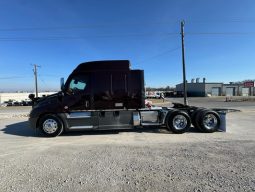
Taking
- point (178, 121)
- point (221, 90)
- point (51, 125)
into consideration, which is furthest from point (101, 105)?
point (221, 90)

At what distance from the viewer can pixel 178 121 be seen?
8.48 metres

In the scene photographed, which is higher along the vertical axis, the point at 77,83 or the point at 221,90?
the point at 221,90

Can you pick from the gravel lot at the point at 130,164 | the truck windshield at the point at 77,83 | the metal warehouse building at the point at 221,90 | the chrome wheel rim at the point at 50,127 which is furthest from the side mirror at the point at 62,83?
the metal warehouse building at the point at 221,90

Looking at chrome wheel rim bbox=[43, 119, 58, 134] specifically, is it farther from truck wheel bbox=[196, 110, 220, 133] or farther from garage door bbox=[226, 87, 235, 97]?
garage door bbox=[226, 87, 235, 97]

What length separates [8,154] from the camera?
5770 millimetres

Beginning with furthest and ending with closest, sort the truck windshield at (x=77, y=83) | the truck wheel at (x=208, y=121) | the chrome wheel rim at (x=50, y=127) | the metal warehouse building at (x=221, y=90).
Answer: the metal warehouse building at (x=221, y=90) → the truck wheel at (x=208, y=121) → the truck windshield at (x=77, y=83) → the chrome wheel rim at (x=50, y=127)

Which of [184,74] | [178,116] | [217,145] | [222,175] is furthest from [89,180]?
[184,74]

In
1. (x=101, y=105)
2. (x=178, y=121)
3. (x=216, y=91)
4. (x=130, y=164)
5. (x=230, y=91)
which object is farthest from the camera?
(x=230, y=91)

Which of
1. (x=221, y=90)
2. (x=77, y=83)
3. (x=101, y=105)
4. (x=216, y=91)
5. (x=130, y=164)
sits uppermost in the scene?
(x=221, y=90)

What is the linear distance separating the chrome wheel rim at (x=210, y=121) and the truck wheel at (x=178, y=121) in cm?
68

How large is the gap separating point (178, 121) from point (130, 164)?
4.23m

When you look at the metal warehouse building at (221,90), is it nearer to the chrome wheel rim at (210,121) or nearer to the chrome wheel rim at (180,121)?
the chrome wheel rim at (210,121)

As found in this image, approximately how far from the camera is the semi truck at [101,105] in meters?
8.23

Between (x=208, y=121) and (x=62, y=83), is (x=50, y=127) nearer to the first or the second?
(x=62, y=83)
